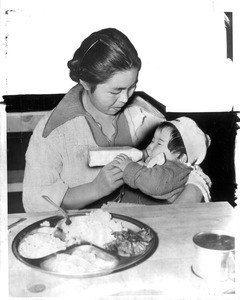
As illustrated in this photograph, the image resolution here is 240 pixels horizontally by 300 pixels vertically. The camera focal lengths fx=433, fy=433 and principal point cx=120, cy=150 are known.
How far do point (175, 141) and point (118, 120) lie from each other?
0.20 meters

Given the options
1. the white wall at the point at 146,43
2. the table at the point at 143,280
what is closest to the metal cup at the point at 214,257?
the table at the point at 143,280

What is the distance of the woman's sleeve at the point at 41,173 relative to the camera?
4.50 ft

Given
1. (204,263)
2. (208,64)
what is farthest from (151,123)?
(204,263)

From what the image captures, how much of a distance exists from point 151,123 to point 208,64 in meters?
0.26

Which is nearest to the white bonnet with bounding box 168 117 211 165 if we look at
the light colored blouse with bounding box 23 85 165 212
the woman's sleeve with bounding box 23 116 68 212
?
the light colored blouse with bounding box 23 85 165 212

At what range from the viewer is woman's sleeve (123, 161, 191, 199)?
140 centimetres

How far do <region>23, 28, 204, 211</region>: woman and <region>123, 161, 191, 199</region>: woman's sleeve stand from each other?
0.02 metres

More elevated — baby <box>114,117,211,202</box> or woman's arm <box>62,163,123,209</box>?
baby <box>114,117,211,202</box>

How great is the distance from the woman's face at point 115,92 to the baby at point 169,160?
151mm

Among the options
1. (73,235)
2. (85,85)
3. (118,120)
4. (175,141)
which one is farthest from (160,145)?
(73,235)

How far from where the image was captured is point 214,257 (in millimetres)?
953

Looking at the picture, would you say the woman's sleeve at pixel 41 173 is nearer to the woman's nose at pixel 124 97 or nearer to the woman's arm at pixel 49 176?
the woman's arm at pixel 49 176

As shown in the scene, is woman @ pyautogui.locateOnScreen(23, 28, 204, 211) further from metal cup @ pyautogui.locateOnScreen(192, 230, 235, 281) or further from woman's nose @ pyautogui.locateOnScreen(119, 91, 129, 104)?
metal cup @ pyautogui.locateOnScreen(192, 230, 235, 281)

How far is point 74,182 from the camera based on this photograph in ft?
4.60
